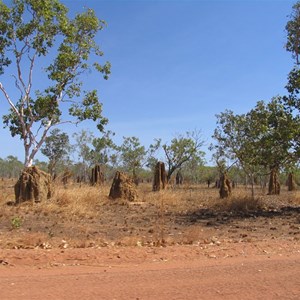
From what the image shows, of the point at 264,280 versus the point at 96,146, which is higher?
the point at 96,146

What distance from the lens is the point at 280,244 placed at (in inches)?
368

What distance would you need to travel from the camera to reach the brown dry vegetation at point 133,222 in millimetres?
9578

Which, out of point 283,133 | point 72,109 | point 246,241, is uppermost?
point 72,109

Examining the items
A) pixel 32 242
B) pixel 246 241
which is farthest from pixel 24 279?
pixel 246 241

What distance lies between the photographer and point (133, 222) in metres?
13.7

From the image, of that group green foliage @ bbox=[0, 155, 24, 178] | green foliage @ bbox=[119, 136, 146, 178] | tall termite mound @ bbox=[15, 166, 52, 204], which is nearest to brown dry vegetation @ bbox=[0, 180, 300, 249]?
tall termite mound @ bbox=[15, 166, 52, 204]

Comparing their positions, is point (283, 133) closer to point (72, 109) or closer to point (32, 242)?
point (72, 109)

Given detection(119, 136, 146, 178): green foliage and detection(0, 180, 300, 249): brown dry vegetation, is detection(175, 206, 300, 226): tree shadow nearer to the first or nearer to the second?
detection(0, 180, 300, 249): brown dry vegetation

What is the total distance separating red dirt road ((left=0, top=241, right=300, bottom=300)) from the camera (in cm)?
523

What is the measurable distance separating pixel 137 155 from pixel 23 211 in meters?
39.7

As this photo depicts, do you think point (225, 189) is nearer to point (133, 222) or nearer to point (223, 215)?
point (223, 215)

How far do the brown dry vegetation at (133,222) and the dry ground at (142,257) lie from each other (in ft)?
0.11

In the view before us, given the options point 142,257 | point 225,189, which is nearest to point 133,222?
point 142,257

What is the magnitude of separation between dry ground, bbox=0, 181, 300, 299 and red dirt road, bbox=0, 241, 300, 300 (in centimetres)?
1
